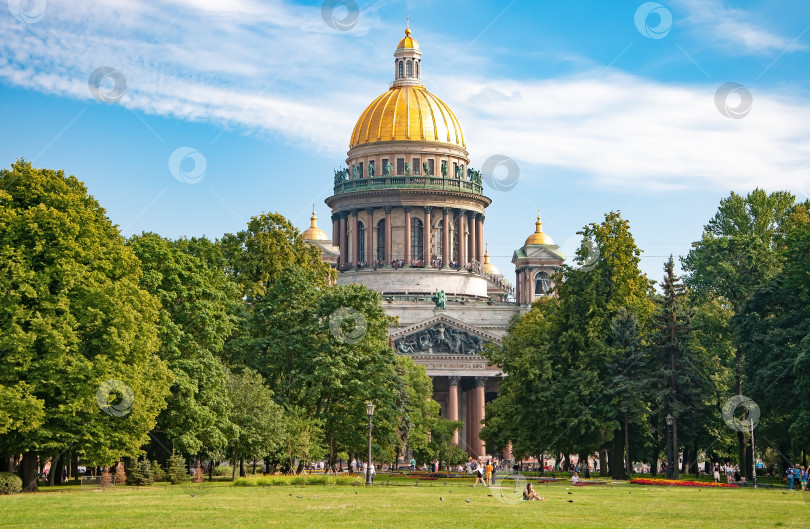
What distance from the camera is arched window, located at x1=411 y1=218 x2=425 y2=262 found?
136375 mm

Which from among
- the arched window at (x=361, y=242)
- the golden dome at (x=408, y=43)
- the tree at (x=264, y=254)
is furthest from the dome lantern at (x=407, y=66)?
the tree at (x=264, y=254)

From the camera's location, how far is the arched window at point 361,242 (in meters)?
138

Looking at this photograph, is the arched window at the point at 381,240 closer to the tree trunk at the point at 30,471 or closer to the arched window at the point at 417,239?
the arched window at the point at 417,239

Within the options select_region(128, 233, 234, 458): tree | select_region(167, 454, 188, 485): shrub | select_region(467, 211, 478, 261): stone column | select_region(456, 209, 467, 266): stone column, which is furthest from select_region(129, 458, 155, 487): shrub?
select_region(467, 211, 478, 261): stone column

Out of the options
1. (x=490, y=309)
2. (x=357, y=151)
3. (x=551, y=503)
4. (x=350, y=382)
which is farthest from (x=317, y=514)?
(x=357, y=151)

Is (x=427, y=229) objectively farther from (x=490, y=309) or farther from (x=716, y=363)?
(x=716, y=363)

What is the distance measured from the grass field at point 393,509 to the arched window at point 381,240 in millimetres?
91479

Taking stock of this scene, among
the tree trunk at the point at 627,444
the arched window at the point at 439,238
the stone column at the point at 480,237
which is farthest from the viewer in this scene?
the stone column at the point at 480,237

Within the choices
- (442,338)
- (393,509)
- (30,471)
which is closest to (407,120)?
(442,338)

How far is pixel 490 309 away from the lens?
128m

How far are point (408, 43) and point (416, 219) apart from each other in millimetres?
22478

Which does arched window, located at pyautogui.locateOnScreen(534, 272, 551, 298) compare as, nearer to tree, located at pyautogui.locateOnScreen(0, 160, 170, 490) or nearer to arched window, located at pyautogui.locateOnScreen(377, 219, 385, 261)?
arched window, located at pyautogui.locateOnScreen(377, 219, 385, 261)

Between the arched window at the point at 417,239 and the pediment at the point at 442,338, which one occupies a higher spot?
the arched window at the point at 417,239

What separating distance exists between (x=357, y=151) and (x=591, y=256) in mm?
74196
